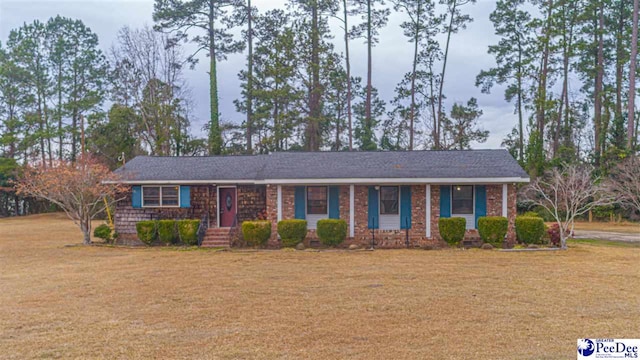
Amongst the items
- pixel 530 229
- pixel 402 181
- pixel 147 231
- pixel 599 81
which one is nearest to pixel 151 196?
pixel 147 231

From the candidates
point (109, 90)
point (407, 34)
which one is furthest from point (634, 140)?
point (109, 90)

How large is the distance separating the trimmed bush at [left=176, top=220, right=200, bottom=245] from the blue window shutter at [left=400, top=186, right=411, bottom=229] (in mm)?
7687

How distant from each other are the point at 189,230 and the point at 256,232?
2.67 m

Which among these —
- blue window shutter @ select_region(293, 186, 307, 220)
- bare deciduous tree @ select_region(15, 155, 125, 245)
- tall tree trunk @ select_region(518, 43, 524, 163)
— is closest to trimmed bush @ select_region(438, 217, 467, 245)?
blue window shutter @ select_region(293, 186, 307, 220)

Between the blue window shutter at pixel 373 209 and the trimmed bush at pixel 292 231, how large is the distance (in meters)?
2.50

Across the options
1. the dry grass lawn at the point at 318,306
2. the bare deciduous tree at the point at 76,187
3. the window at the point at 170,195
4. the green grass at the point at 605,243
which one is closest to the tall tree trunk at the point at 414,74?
the green grass at the point at 605,243

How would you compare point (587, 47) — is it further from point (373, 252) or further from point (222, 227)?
point (222, 227)

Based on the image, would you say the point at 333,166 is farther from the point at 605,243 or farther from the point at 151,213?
the point at 605,243

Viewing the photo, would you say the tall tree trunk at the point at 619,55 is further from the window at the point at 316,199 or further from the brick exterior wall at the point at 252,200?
the brick exterior wall at the point at 252,200

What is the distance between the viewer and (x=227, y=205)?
63.6 ft

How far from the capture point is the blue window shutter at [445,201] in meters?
17.3

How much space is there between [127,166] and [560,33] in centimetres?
2842

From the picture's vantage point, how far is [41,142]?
129 ft

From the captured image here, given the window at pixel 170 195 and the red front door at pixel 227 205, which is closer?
the window at pixel 170 195
